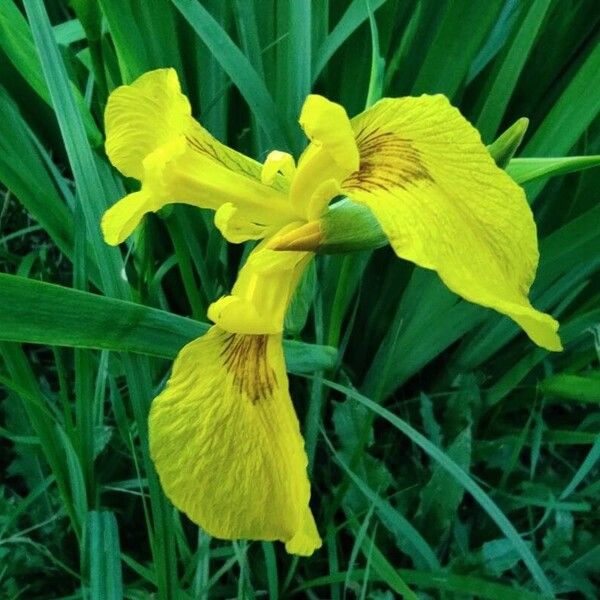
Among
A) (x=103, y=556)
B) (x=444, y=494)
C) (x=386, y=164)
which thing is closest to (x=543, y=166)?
(x=386, y=164)

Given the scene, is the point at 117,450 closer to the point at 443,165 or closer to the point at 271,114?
the point at 271,114

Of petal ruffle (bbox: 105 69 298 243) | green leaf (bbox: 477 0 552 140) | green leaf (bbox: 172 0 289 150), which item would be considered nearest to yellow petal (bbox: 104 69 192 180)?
petal ruffle (bbox: 105 69 298 243)

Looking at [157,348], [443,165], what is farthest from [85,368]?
[443,165]

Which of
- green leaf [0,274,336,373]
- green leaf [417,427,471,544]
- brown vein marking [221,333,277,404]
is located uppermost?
green leaf [0,274,336,373]

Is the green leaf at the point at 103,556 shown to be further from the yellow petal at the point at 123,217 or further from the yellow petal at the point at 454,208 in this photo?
the yellow petal at the point at 454,208

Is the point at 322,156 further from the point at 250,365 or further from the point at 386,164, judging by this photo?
the point at 250,365

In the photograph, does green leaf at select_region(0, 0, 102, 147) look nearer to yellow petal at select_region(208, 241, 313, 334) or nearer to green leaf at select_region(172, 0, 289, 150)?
green leaf at select_region(172, 0, 289, 150)
